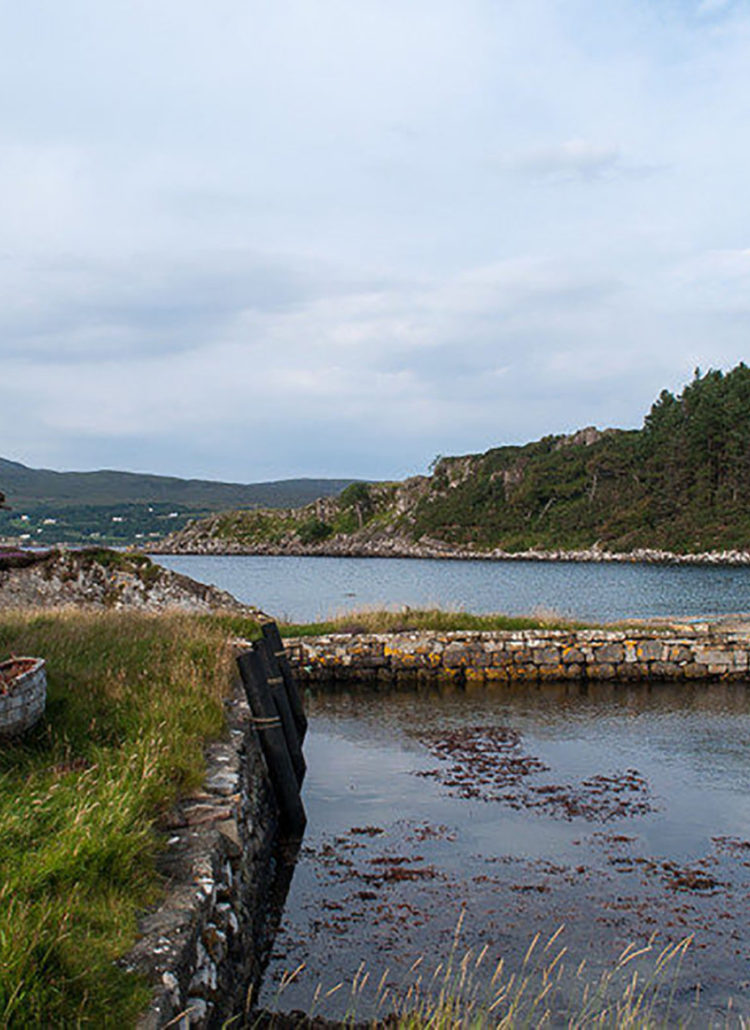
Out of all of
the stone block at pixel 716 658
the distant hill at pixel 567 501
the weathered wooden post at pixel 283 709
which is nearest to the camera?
the weathered wooden post at pixel 283 709

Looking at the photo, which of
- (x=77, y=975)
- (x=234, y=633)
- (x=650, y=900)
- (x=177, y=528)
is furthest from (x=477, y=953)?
(x=177, y=528)

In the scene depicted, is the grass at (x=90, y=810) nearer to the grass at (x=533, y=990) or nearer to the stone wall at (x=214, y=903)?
the stone wall at (x=214, y=903)

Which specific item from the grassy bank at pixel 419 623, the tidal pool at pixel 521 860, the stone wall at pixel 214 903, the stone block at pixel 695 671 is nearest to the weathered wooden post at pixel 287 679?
the tidal pool at pixel 521 860

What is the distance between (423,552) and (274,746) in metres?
113

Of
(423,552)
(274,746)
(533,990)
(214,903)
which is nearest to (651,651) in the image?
(274,746)

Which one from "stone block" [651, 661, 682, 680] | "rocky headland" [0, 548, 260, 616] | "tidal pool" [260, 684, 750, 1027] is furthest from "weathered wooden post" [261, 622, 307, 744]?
"stone block" [651, 661, 682, 680]

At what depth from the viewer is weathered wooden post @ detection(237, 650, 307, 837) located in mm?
10008

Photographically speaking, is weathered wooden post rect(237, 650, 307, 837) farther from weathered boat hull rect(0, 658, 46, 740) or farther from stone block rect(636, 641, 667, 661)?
stone block rect(636, 641, 667, 661)

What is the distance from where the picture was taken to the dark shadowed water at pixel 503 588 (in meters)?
44.4

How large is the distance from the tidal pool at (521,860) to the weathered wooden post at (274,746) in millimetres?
354

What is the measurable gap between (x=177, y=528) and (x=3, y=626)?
184447mm

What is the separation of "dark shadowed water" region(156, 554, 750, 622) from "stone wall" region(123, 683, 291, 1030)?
19.4m

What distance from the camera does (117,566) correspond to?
23.6 metres

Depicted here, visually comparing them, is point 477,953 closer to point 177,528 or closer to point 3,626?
point 3,626
